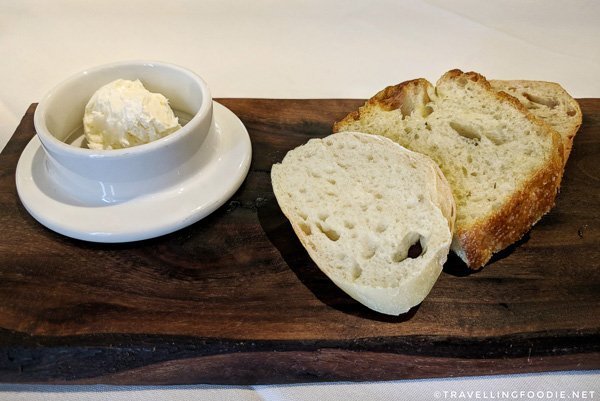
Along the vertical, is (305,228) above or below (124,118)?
below

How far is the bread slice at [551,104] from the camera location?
6.40ft

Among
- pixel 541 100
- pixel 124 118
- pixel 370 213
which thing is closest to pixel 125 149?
pixel 124 118

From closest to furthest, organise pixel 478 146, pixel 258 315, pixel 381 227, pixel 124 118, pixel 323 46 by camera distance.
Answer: pixel 258 315 < pixel 381 227 < pixel 124 118 < pixel 478 146 < pixel 323 46

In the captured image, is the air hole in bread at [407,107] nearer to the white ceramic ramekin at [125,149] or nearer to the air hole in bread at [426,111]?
the air hole in bread at [426,111]

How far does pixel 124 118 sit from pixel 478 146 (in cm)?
112

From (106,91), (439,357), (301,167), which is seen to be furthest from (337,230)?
(106,91)

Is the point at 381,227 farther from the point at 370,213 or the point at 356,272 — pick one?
the point at 356,272

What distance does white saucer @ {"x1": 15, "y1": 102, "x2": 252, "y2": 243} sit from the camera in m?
1.61

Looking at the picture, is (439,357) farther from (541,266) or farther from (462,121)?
(462,121)

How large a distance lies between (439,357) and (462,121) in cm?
82

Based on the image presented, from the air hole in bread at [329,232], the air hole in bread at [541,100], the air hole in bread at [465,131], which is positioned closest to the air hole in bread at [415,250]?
the air hole in bread at [329,232]

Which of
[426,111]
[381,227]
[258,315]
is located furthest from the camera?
[426,111]

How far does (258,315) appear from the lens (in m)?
1.43

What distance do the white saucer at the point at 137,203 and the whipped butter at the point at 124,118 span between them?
0.16m
